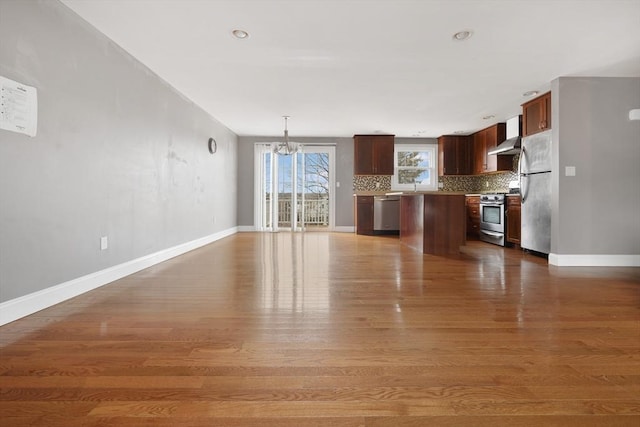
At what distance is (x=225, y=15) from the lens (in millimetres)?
2570

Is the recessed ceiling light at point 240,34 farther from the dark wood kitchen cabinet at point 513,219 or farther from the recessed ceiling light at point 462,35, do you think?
the dark wood kitchen cabinet at point 513,219

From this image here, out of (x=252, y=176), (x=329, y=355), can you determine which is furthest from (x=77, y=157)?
(x=252, y=176)

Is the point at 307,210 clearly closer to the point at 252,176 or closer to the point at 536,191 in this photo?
the point at 252,176

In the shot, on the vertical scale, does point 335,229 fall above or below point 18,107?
below

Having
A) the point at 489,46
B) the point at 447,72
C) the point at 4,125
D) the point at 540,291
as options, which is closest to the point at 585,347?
the point at 540,291

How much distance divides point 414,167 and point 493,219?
249 centimetres

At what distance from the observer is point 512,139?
5.44 metres

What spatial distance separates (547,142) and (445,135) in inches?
129

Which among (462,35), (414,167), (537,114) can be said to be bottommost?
(414,167)

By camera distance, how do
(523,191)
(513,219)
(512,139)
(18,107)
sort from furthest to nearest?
1. (512,139)
2. (513,219)
3. (523,191)
4. (18,107)

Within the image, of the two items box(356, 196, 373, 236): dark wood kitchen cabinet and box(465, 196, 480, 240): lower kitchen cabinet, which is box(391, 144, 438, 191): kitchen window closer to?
box(356, 196, 373, 236): dark wood kitchen cabinet

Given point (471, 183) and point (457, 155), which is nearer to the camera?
point (457, 155)

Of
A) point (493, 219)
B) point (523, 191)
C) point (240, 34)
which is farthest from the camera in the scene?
point (493, 219)

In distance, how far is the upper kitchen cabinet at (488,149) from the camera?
6090 millimetres
